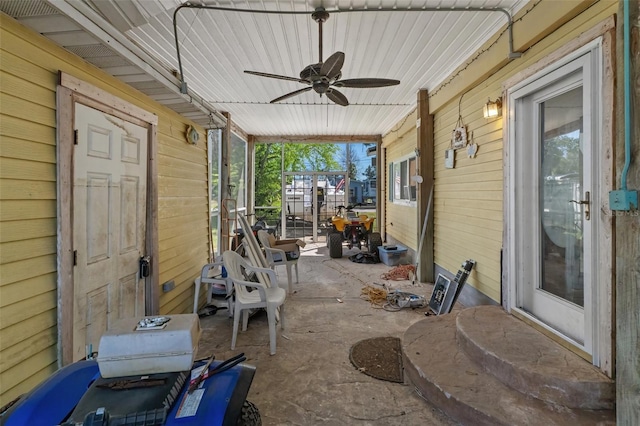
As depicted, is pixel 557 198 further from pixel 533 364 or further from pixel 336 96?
pixel 336 96

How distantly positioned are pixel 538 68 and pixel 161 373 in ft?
10.5

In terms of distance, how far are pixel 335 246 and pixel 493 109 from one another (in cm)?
464

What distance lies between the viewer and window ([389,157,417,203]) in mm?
6268

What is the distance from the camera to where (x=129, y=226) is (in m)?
2.79

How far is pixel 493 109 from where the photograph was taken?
10.5 feet

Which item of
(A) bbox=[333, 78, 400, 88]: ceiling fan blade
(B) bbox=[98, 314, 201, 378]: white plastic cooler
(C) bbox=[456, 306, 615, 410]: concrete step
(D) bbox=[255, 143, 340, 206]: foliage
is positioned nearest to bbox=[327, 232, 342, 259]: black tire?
(D) bbox=[255, 143, 340, 206]: foliage

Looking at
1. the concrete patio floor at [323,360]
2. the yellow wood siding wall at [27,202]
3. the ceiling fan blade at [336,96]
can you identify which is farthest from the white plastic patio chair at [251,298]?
the ceiling fan blade at [336,96]

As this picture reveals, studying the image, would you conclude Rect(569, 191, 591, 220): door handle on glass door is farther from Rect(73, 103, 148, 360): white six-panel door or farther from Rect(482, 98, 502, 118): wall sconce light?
Rect(73, 103, 148, 360): white six-panel door

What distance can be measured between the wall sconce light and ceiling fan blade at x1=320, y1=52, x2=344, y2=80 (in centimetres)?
158

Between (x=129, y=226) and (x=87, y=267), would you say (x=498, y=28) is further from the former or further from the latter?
(x=87, y=267)

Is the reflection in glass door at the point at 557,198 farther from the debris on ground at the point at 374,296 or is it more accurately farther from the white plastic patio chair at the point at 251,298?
the white plastic patio chair at the point at 251,298

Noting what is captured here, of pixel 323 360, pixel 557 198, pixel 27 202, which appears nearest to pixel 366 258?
pixel 323 360

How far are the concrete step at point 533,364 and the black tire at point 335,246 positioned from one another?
180 inches

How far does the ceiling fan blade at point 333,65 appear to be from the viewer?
2.69 m
